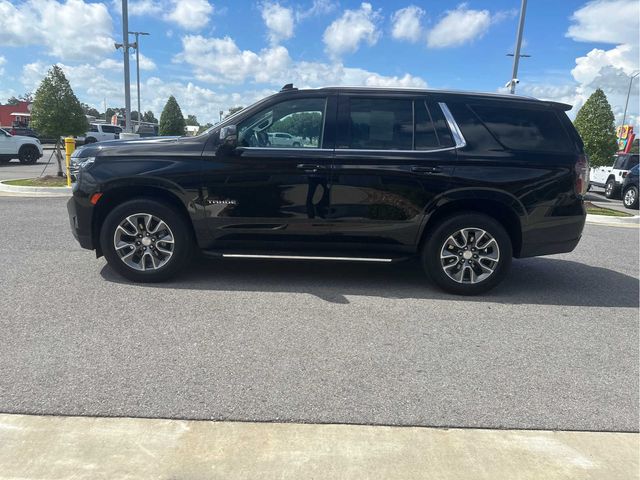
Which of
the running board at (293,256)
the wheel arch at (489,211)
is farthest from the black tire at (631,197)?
the running board at (293,256)

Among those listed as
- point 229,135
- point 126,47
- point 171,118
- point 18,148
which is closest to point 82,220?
point 229,135

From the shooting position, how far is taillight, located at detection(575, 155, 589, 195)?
15.9 feet

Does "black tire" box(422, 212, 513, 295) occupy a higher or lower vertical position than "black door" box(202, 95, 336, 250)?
lower

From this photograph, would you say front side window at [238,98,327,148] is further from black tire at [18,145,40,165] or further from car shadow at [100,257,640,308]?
black tire at [18,145,40,165]

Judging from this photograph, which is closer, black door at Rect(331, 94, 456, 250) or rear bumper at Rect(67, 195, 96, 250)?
black door at Rect(331, 94, 456, 250)

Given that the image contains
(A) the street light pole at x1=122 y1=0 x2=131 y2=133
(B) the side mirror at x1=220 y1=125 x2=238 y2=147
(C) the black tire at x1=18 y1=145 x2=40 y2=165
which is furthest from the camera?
(C) the black tire at x1=18 y1=145 x2=40 y2=165

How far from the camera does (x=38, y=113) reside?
13.1 meters

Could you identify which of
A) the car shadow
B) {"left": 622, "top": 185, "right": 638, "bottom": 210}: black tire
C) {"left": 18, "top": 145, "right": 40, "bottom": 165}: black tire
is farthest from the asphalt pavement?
{"left": 18, "top": 145, "right": 40, "bottom": 165}: black tire

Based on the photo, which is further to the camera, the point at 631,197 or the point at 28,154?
the point at 28,154

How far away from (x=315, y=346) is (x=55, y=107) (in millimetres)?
12584

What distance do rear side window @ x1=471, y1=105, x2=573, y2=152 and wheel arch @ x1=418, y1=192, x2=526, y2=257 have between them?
1.86 feet

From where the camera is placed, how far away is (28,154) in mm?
21297

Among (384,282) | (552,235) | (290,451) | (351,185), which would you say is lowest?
(290,451)

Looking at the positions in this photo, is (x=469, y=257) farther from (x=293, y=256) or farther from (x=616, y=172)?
(x=616, y=172)
